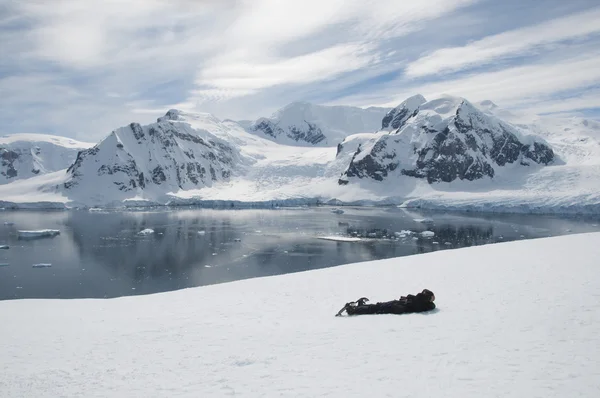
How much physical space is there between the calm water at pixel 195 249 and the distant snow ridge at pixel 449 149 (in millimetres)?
63649

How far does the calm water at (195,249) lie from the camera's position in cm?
3331

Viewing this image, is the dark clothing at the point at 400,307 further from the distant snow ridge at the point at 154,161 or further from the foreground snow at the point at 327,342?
the distant snow ridge at the point at 154,161

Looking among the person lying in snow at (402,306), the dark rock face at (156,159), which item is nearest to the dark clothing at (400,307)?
the person lying in snow at (402,306)

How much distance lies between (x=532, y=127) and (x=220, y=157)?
12282 cm

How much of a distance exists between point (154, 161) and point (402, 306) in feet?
514

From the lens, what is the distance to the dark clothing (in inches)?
484

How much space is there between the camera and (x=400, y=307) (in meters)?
12.4

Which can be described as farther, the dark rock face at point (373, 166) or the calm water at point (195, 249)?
the dark rock face at point (373, 166)

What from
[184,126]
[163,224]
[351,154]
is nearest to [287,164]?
[351,154]

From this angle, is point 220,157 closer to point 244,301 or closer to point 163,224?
point 163,224

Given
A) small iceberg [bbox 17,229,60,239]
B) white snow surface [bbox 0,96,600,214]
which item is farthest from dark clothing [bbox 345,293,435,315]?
white snow surface [bbox 0,96,600,214]

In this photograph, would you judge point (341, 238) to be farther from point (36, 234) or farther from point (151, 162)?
point (151, 162)

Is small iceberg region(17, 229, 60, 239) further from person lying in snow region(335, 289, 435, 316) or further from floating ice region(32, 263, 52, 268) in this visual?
person lying in snow region(335, 289, 435, 316)

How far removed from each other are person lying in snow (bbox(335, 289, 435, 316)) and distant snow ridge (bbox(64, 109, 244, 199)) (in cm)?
13548
